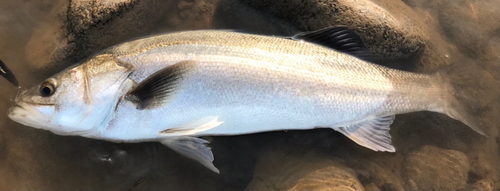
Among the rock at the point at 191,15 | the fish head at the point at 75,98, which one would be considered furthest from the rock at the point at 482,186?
the fish head at the point at 75,98

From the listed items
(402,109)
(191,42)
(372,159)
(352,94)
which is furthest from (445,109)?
(191,42)

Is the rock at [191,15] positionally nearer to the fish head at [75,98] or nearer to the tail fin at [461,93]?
the fish head at [75,98]

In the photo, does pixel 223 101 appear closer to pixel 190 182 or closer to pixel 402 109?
pixel 190 182

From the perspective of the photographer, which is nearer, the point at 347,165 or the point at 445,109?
the point at 445,109

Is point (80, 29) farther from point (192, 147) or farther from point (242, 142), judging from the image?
point (242, 142)

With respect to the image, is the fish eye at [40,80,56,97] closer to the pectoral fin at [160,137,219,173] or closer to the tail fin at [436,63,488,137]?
the pectoral fin at [160,137,219,173]

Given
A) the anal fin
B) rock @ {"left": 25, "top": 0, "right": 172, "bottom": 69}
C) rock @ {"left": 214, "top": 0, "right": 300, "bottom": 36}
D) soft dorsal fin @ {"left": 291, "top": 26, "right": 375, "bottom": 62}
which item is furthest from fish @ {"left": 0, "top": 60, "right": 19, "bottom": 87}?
soft dorsal fin @ {"left": 291, "top": 26, "right": 375, "bottom": 62}
